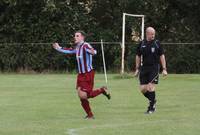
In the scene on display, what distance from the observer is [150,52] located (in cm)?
1532

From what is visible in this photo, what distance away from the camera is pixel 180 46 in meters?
39.1

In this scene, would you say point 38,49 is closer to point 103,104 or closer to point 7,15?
point 7,15

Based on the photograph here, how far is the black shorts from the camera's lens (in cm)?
1544

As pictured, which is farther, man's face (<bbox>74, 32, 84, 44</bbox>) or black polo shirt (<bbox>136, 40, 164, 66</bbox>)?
black polo shirt (<bbox>136, 40, 164, 66</bbox>)

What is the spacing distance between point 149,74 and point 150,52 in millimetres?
570

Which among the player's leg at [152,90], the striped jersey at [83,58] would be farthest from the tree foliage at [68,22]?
the striped jersey at [83,58]

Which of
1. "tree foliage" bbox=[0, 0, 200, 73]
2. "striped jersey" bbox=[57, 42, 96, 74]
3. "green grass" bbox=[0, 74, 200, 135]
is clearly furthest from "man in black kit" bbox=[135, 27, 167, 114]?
"tree foliage" bbox=[0, 0, 200, 73]

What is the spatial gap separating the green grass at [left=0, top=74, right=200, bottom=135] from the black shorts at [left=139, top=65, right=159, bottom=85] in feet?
2.67

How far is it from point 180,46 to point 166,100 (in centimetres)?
2036

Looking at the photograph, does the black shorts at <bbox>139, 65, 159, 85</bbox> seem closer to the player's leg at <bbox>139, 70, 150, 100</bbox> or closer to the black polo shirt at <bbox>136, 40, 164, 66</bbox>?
the player's leg at <bbox>139, 70, 150, 100</bbox>

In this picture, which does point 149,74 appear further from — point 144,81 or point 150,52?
point 150,52

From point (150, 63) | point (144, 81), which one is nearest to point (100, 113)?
point (144, 81)

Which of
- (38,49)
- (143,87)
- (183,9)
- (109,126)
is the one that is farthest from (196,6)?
(109,126)

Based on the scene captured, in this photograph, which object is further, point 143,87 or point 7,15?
point 7,15
